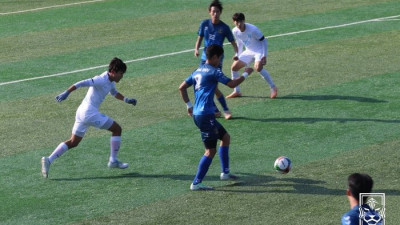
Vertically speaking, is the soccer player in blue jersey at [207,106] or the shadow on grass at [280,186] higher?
the soccer player in blue jersey at [207,106]

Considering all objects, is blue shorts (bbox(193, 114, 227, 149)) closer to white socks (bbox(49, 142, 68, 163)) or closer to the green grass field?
the green grass field

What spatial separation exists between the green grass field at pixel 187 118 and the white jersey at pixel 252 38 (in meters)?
1.16

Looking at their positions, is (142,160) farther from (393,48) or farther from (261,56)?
(393,48)

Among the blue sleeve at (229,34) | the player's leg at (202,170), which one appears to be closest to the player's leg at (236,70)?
the blue sleeve at (229,34)

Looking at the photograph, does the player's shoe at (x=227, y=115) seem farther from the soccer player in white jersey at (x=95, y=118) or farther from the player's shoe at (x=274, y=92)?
the soccer player in white jersey at (x=95, y=118)

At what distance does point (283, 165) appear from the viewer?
1412 centimetres

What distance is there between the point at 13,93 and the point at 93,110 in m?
6.38

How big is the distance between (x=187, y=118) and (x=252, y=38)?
8.57ft

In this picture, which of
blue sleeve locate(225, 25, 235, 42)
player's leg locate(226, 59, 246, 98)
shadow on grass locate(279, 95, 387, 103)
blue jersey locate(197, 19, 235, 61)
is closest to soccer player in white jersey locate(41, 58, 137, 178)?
blue jersey locate(197, 19, 235, 61)

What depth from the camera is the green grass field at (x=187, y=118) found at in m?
13.3

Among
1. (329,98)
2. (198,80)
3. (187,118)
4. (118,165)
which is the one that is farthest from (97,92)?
(329,98)

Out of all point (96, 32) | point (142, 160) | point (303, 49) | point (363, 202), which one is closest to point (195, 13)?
point (96, 32)

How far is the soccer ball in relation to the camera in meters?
14.1

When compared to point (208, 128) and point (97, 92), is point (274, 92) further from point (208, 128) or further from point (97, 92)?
point (208, 128)
